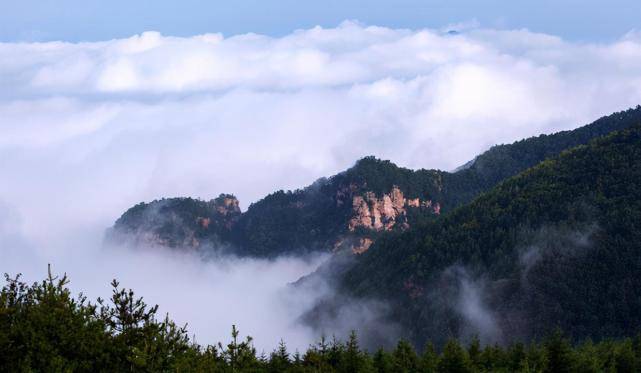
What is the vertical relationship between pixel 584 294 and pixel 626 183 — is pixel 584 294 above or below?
below

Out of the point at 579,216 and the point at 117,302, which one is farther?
the point at 579,216

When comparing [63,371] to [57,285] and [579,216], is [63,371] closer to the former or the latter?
[57,285]

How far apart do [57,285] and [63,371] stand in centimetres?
843

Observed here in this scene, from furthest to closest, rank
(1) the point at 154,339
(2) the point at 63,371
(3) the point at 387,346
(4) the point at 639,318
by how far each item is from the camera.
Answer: (3) the point at 387,346, (4) the point at 639,318, (1) the point at 154,339, (2) the point at 63,371

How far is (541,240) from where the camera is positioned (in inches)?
7761

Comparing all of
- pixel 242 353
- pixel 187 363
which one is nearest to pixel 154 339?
pixel 187 363

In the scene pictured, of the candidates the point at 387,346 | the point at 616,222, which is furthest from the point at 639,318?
the point at 387,346

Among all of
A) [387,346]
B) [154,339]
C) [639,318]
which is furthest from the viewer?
[387,346]

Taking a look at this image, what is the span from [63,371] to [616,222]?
163850mm

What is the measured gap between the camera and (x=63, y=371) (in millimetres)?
51156

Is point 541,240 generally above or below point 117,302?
above

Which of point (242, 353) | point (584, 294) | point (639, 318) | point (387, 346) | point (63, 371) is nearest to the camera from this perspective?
point (63, 371)

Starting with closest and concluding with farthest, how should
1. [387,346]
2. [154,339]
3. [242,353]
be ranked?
[154,339] < [242,353] < [387,346]

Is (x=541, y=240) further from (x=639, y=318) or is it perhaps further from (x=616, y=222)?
(x=639, y=318)
